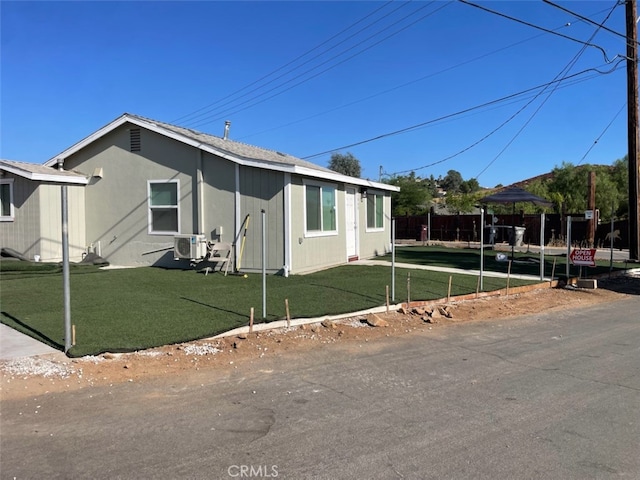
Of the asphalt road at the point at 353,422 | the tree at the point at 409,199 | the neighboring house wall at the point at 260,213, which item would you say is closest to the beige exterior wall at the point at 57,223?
the neighboring house wall at the point at 260,213

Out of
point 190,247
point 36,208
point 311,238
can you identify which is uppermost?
point 36,208

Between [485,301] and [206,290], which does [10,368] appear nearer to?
[206,290]

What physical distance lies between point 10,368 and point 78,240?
1021 centimetres

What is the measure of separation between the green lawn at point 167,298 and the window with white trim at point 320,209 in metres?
1.27

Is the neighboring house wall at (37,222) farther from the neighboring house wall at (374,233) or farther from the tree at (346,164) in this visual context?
the tree at (346,164)

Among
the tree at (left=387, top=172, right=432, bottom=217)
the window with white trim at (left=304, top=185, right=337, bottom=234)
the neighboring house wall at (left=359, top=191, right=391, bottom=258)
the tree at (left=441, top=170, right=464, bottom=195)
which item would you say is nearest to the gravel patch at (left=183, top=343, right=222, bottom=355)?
the window with white trim at (left=304, top=185, right=337, bottom=234)

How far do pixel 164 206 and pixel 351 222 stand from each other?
569 centimetres

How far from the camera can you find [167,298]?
30.9 feet

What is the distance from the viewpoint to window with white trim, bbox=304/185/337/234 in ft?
44.3

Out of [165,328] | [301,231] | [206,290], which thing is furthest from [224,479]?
[301,231]

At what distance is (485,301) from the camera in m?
10.7

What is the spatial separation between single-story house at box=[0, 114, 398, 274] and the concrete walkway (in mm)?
6344

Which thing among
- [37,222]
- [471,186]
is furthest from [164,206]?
[471,186]

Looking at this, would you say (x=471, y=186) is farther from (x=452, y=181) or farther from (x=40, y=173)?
(x=40, y=173)
